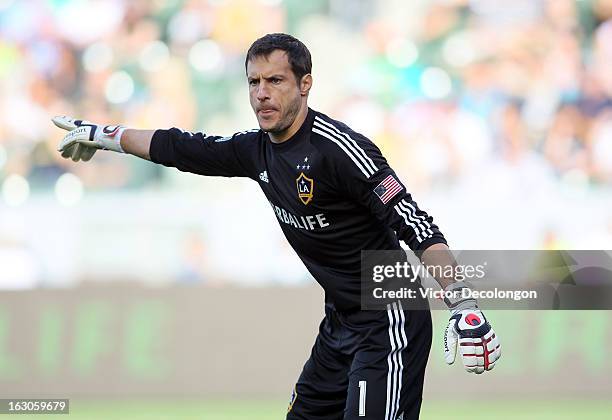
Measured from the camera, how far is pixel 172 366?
962cm

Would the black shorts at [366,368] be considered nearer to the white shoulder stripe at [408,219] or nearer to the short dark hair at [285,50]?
the white shoulder stripe at [408,219]

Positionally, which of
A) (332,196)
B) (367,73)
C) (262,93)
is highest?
(367,73)

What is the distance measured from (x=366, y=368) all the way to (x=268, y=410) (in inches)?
177

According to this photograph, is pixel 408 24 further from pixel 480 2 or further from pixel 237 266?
pixel 237 266

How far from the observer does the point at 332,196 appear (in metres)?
4.88

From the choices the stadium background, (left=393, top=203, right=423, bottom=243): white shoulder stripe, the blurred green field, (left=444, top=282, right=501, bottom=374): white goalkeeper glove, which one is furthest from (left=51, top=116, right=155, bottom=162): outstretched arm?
the stadium background

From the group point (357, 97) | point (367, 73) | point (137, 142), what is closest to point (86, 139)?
point (137, 142)

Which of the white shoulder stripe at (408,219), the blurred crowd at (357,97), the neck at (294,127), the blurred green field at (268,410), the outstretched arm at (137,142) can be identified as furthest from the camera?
the blurred crowd at (357,97)

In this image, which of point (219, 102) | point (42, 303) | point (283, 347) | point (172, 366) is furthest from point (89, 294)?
point (219, 102)

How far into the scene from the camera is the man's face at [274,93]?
16.1 feet

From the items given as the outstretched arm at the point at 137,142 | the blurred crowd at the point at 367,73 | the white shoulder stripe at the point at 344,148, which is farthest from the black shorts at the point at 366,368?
the blurred crowd at the point at 367,73

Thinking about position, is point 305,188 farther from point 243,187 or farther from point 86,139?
point 243,187

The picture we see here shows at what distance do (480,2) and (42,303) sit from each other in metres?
5.82

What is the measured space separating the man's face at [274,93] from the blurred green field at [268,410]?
4.59 meters
